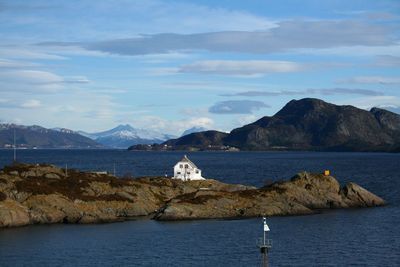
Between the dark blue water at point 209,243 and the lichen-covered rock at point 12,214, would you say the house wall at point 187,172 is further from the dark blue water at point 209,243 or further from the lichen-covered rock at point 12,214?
the lichen-covered rock at point 12,214

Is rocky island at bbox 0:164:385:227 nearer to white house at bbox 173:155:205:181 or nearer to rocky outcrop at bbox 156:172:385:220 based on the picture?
rocky outcrop at bbox 156:172:385:220

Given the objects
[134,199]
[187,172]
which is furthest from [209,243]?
[187,172]

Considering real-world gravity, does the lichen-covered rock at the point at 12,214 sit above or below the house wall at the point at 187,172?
below

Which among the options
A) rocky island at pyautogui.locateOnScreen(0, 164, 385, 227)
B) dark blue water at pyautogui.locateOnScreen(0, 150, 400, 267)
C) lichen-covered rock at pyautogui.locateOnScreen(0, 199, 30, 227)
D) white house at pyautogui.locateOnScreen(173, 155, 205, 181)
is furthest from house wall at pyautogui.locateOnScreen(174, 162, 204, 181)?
lichen-covered rock at pyautogui.locateOnScreen(0, 199, 30, 227)

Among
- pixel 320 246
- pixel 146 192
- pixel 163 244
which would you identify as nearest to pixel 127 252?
pixel 163 244

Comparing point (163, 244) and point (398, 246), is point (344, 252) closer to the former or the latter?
point (398, 246)

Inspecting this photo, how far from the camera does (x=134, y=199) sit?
341 ft

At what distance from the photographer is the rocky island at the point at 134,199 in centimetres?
9388

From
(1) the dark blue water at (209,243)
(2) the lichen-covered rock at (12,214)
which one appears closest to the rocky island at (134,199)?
(2) the lichen-covered rock at (12,214)

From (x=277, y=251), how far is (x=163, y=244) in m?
13.4

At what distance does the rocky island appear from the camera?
93.9 metres

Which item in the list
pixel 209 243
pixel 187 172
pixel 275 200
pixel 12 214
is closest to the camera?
pixel 209 243

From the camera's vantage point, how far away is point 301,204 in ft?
350

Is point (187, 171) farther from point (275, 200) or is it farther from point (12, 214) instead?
point (12, 214)
